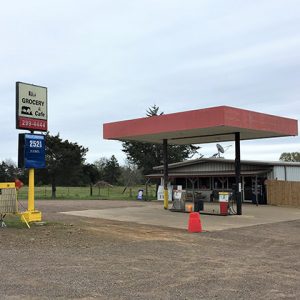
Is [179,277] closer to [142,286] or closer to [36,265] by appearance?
[142,286]

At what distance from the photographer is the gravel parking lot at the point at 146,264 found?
762cm

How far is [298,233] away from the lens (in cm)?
1670

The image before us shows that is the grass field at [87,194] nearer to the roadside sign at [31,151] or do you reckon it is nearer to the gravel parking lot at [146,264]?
the roadside sign at [31,151]

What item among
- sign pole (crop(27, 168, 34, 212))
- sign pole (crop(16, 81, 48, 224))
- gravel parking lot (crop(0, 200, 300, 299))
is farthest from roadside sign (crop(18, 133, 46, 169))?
gravel parking lot (crop(0, 200, 300, 299))

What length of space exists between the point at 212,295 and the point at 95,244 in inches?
245

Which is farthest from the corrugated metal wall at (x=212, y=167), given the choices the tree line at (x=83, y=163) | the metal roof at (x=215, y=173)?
the tree line at (x=83, y=163)

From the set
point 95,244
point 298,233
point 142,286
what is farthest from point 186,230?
point 142,286

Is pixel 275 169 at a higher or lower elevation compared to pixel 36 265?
higher

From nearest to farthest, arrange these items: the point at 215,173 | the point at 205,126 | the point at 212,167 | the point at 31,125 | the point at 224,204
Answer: the point at 31,125
the point at 205,126
the point at 224,204
the point at 215,173
the point at 212,167

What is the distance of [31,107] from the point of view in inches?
731

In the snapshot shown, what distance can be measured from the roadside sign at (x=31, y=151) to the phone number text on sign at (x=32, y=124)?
0.32 meters

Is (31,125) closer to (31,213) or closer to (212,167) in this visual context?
(31,213)

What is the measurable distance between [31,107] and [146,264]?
34.6ft

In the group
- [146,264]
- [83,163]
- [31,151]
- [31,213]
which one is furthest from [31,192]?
[83,163]
